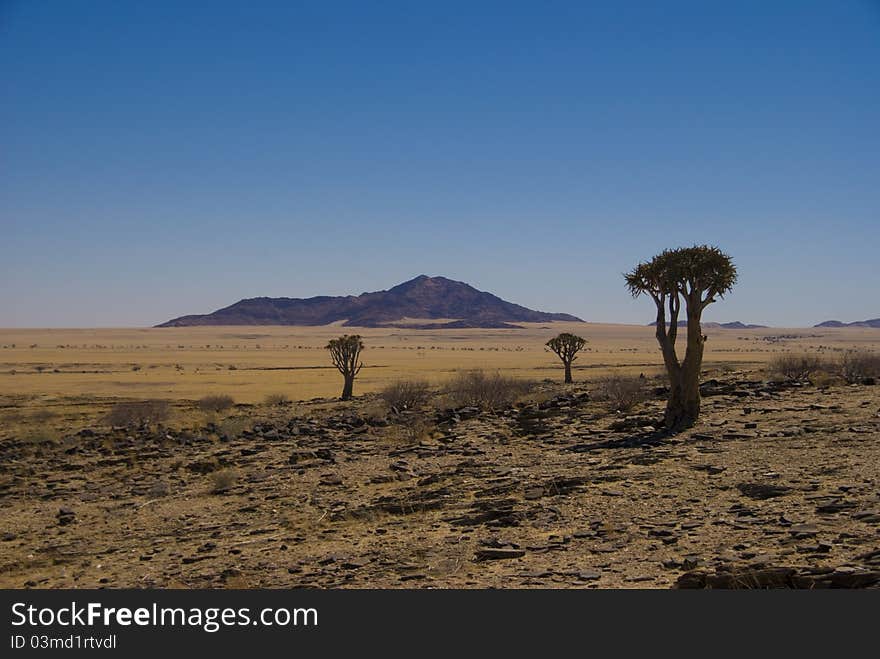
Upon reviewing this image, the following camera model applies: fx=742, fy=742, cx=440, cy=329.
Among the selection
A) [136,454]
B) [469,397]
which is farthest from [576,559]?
[469,397]

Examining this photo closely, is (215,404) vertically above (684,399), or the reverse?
(684,399)

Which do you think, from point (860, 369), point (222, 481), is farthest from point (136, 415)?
point (860, 369)

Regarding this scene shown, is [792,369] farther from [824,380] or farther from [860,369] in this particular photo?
[824,380]

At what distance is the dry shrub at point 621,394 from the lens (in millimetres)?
22625

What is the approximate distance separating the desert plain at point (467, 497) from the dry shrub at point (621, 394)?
1.04ft

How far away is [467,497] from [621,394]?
1191cm

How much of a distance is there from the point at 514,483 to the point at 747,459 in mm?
4371

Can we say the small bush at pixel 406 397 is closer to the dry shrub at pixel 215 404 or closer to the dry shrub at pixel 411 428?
the dry shrub at pixel 411 428

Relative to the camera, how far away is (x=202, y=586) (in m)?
10.1

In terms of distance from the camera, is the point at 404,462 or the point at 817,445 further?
the point at 404,462

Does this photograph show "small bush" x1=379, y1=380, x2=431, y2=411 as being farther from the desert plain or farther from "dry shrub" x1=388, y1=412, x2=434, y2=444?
"dry shrub" x1=388, y1=412, x2=434, y2=444

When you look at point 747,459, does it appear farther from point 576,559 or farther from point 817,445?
point 576,559

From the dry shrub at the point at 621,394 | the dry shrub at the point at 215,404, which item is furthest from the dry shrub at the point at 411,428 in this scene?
the dry shrub at the point at 215,404

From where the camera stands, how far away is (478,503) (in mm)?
12953
